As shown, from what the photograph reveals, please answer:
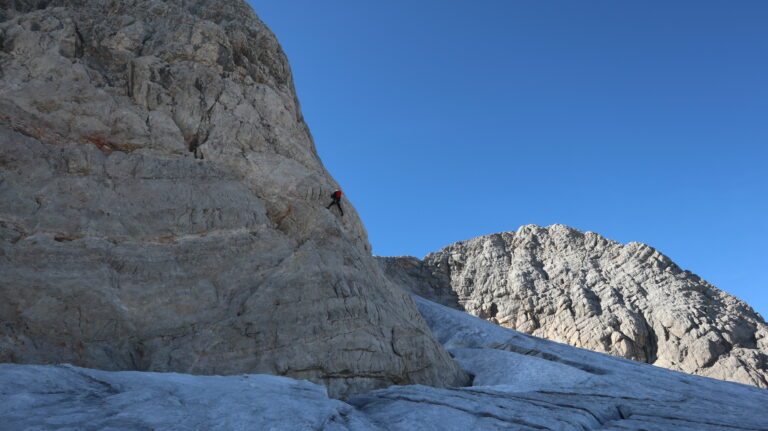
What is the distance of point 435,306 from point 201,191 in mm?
17771

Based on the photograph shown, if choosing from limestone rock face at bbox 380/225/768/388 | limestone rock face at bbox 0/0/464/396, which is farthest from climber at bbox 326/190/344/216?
limestone rock face at bbox 380/225/768/388

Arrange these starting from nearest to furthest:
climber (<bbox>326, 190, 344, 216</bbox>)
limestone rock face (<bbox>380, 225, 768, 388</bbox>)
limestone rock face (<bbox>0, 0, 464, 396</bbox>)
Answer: limestone rock face (<bbox>0, 0, 464, 396</bbox>)
climber (<bbox>326, 190, 344, 216</bbox>)
limestone rock face (<bbox>380, 225, 768, 388</bbox>)

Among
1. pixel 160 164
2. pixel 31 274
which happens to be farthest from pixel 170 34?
pixel 31 274

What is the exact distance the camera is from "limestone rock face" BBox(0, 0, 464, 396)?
40.7ft

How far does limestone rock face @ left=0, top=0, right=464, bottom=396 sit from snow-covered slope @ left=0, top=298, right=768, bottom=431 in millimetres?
2583

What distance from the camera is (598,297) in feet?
150

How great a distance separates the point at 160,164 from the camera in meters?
16.1

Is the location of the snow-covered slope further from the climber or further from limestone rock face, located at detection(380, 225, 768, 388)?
limestone rock face, located at detection(380, 225, 768, 388)

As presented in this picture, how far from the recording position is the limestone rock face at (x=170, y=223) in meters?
12.4

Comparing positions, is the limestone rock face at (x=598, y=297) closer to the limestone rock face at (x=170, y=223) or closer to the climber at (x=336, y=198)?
the limestone rock face at (x=170, y=223)

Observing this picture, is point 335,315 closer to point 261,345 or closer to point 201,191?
point 261,345

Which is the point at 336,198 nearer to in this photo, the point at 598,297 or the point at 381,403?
the point at 381,403

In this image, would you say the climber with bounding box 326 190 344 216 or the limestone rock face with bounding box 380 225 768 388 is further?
the limestone rock face with bounding box 380 225 768 388

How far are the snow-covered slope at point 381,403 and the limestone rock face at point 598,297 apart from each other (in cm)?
2193
